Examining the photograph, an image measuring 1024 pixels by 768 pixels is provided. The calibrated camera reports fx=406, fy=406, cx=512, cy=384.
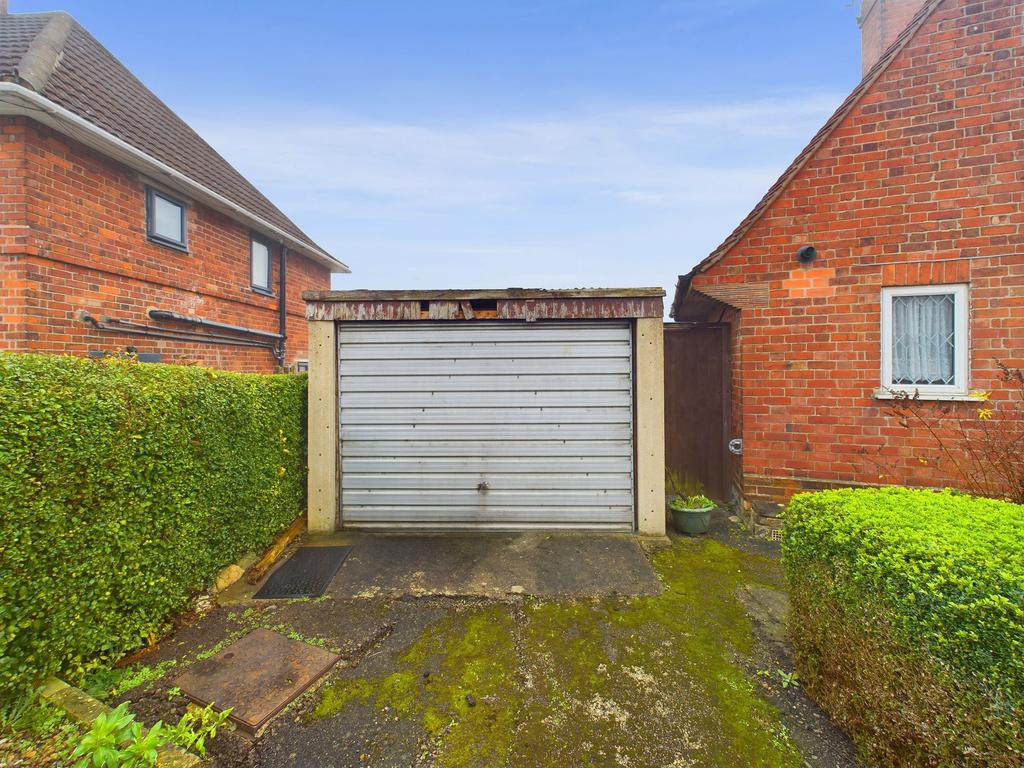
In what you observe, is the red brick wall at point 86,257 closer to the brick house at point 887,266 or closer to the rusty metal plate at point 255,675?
the rusty metal plate at point 255,675

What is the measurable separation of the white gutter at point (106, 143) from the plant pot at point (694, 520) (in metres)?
9.46

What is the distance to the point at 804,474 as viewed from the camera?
202 inches

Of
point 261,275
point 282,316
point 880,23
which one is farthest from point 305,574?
point 880,23

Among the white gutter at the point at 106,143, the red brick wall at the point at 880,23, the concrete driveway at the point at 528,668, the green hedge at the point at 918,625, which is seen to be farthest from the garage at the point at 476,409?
the red brick wall at the point at 880,23

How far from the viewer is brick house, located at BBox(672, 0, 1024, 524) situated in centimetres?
455

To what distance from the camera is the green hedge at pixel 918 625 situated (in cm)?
169

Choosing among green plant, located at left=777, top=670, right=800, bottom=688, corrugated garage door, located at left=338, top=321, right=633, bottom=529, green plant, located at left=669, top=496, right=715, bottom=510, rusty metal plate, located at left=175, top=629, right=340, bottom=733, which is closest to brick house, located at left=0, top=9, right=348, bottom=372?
corrugated garage door, located at left=338, top=321, right=633, bottom=529

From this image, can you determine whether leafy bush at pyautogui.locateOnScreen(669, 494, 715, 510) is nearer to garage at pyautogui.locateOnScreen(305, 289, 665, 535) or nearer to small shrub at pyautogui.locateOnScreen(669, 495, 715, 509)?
small shrub at pyautogui.locateOnScreen(669, 495, 715, 509)

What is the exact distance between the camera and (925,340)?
4777mm

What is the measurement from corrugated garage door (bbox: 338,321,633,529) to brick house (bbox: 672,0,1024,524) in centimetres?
188

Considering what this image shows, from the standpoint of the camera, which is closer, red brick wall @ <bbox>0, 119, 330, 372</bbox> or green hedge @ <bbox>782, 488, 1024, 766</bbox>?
green hedge @ <bbox>782, 488, 1024, 766</bbox>

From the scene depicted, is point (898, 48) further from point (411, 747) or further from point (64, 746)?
point (64, 746)

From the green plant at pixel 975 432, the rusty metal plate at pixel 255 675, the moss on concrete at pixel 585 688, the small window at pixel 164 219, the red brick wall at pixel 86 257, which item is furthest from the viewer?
the small window at pixel 164 219

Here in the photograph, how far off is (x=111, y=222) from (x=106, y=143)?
114cm
